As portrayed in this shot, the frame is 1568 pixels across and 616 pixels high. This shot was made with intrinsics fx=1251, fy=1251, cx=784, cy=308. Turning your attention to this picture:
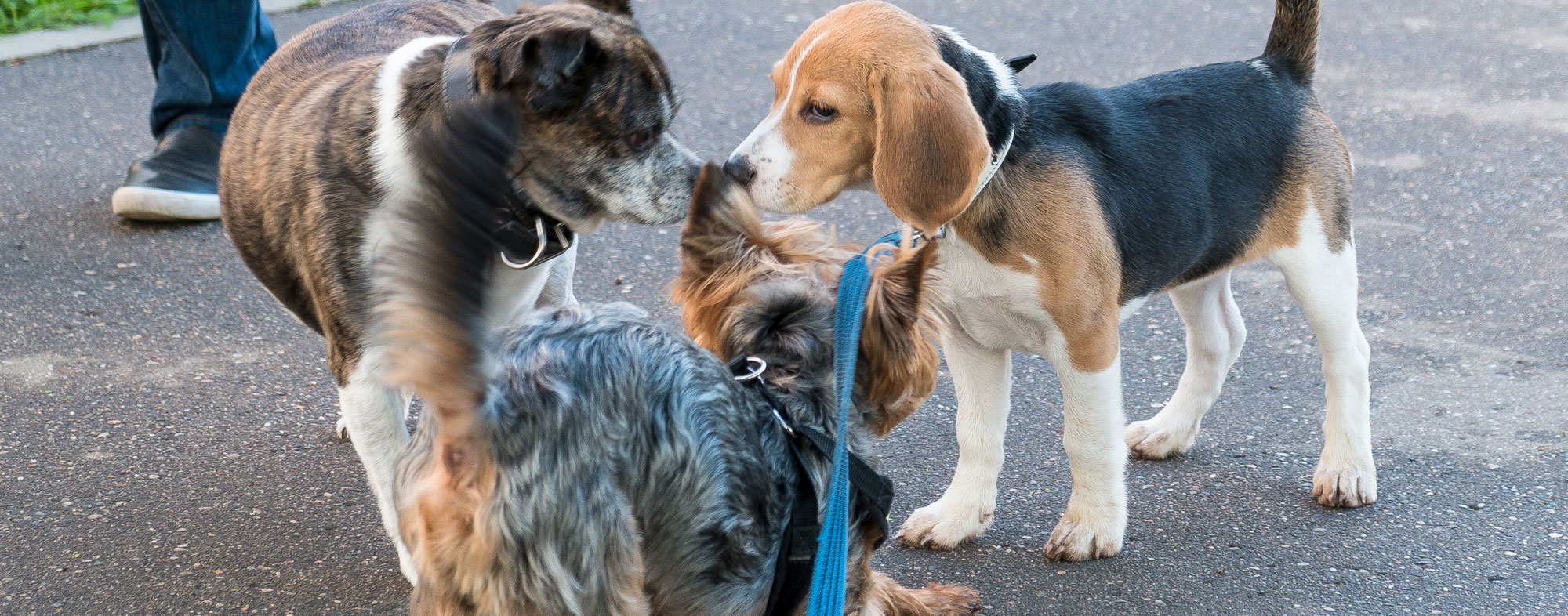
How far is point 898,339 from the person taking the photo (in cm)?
241

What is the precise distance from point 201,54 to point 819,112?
3.40 m

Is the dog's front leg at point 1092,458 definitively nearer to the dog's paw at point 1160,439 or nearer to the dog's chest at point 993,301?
the dog's chest at point 993,301

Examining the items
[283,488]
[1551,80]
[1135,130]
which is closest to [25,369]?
[283,488]

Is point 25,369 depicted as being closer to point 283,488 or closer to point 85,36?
point 283,488

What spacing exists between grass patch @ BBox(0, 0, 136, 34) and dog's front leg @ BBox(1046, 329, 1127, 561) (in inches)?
281

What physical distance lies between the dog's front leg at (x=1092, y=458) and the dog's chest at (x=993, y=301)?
0.27 ft

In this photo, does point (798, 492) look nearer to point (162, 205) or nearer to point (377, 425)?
point (377, 425)

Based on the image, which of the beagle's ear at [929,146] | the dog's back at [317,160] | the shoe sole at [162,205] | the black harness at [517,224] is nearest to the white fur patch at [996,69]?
the beagle's ear at [929,146]

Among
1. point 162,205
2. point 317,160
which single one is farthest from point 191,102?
point 317,160

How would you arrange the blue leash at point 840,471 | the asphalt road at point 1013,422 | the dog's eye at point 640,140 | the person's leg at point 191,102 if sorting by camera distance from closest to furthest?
the blue leash at point 840,471, the dog's eye at point 640,140, the asphalt road at point 1013,422, the person's leg at point 191,102

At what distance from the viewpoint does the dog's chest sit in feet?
9.74

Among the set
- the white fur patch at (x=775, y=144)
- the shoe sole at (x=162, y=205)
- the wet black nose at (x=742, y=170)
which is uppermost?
the white fur patch at (x=775, y=144)

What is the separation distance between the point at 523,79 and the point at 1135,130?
60.9 inches

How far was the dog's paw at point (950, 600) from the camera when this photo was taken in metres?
2.96
